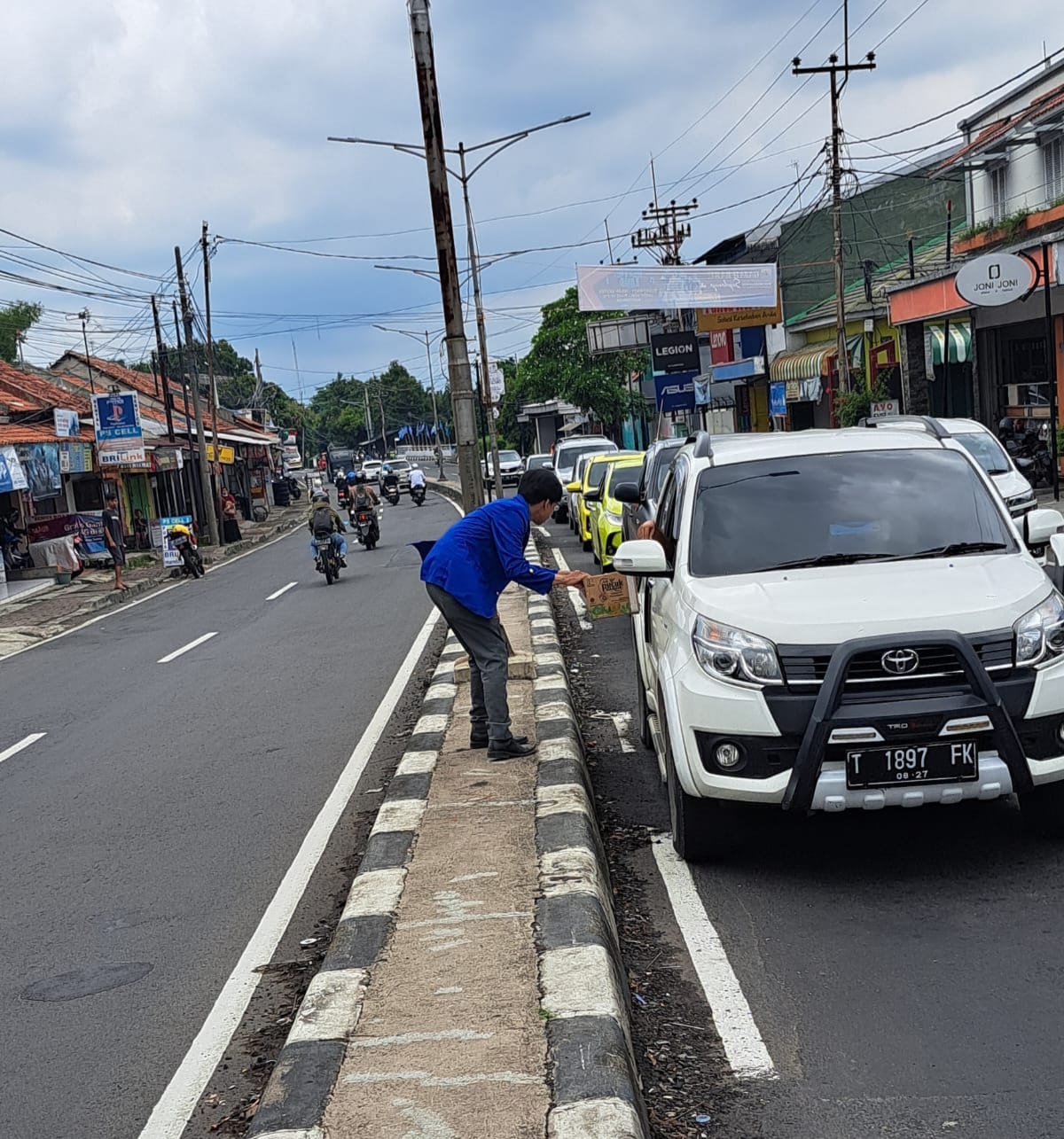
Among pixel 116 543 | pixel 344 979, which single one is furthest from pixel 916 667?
pixel 116 543

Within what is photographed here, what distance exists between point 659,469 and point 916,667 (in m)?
11.2

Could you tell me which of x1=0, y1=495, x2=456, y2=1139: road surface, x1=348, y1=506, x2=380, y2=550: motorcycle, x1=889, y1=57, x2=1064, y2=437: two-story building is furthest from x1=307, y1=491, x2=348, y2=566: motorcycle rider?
x1=889, y1=57, x2=1064, y2=437: two-story building

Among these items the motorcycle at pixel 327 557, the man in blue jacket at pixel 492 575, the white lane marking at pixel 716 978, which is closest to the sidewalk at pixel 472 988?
the white lane marking at pixel 716 978

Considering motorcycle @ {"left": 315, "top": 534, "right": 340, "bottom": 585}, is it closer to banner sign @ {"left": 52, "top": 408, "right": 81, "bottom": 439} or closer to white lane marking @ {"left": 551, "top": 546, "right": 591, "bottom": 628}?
white lane marking @ {"left": 551, "top": 546, "right": 591, "bottom": 628}

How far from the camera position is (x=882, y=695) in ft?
18.0


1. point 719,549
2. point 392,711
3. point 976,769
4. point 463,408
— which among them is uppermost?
point 463,408

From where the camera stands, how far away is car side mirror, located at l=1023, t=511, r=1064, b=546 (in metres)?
6.52

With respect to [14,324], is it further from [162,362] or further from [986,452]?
[986,452]

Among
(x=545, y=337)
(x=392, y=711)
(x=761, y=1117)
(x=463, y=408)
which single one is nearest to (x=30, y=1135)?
(x=761, y=1117)

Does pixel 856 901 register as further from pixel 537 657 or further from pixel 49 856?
pixel 537 657

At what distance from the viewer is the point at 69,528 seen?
103ft

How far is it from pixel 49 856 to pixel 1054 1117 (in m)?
5.71

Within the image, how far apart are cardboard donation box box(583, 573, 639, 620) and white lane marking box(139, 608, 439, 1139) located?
6.35 ft

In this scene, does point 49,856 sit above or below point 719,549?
below
